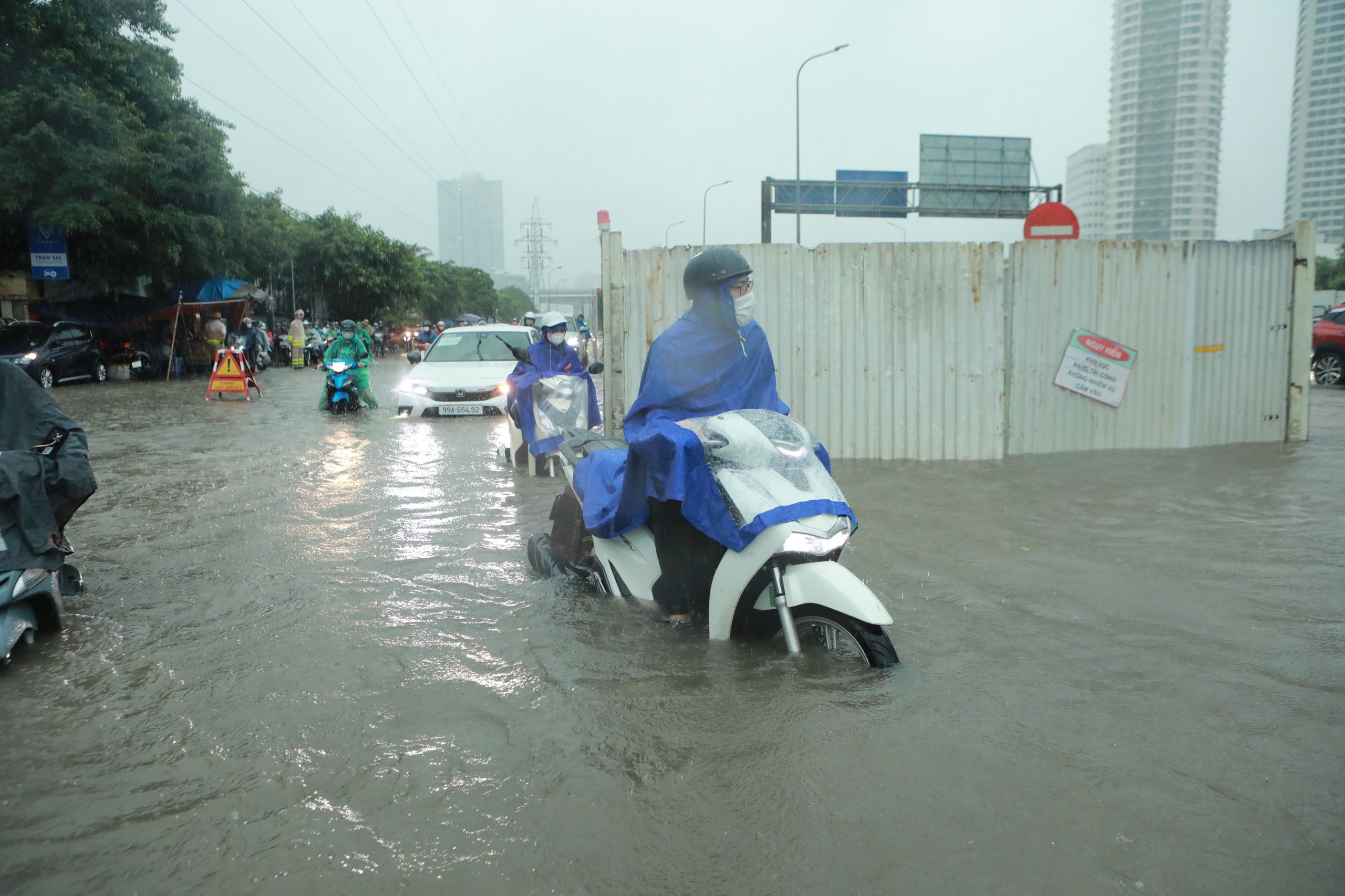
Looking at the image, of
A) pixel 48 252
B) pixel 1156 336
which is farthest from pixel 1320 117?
pixel 48 252

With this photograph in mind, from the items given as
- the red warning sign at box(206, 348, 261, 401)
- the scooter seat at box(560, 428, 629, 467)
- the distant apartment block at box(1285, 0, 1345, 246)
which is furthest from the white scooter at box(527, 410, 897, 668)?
the distant apartment block at box(1285, 0, 1345, 246)

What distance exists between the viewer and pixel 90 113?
72.9ft

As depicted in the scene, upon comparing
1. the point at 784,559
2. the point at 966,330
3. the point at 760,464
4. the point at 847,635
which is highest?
the point at 966,330

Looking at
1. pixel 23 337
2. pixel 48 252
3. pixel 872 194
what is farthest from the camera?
pixel 872 194

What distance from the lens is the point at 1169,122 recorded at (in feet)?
465

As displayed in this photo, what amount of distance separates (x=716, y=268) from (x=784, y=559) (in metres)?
1.32

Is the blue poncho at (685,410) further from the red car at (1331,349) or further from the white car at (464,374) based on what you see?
the red car at (1331,349)

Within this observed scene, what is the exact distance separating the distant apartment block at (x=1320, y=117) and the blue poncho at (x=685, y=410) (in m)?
125

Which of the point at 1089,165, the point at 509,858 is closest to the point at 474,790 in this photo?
the point at 509,858

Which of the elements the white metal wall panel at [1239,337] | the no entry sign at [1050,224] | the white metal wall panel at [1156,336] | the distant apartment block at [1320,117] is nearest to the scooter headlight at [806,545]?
the white metal wall panel at [1156,336]

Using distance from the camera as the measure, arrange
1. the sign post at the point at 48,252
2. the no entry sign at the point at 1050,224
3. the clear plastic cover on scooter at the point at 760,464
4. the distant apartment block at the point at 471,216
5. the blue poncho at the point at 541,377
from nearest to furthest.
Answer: the clear plastic cover on scooter at the point at 760,464 < the blue poncho at the point at 541,377 < the no entry sign at the point at 1050,224 < the sign post at the point at 48,252 < the distant apartment block at the point at 471,216

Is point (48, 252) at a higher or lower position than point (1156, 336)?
higher

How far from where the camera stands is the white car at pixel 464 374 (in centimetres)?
1320

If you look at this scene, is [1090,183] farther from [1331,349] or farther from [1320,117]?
[1331,349]
